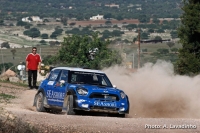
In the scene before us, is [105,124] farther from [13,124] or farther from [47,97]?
[47,97]

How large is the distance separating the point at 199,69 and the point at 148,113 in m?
14.2

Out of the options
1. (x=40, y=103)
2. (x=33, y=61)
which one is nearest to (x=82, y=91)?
(x=40, y=103)

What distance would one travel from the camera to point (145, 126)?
15.4 metres

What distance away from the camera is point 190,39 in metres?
36.2

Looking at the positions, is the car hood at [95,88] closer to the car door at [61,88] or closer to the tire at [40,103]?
the car door at [61,88]

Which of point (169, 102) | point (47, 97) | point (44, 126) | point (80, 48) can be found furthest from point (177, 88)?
point (80, 48)

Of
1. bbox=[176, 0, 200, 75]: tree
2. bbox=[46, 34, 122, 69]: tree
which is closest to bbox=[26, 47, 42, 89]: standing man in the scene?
bbox=[176, 0, 200, 75]: tree

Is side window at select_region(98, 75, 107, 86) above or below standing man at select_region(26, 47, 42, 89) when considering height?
above

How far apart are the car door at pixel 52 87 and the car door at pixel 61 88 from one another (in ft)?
0.42

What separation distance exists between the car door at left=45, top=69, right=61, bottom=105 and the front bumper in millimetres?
1498

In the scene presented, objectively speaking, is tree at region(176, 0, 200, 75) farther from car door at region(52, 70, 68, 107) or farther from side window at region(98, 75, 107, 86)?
car door at region(52, 70, 68, 107)

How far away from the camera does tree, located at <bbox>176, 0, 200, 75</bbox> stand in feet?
115

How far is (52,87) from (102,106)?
6.68 feet

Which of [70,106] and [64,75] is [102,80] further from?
[70,106]
